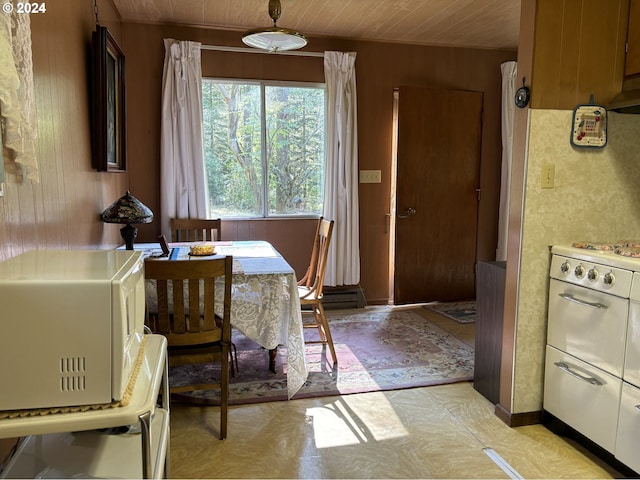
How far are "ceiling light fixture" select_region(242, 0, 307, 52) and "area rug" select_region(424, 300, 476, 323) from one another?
2.60 meters

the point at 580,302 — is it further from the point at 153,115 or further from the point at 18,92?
the point at 153,115

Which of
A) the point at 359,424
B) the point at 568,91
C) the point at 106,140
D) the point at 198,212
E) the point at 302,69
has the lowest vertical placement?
the point at 359,424

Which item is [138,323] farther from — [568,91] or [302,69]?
[302,69]

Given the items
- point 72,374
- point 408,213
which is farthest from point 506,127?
point 72,374

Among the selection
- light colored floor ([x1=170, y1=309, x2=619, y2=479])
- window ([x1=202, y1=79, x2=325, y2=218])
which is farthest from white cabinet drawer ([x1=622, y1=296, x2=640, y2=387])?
window ([x1=202, y1=79, x2=325, y2=218])

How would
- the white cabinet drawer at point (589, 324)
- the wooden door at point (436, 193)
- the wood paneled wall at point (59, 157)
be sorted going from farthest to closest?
the wooden door at point (436, 193) < the white cabinet drawer at point (589, 324) < the wood paneled wall at point (59, 157)

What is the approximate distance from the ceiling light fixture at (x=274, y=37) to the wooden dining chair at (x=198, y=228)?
143 cm

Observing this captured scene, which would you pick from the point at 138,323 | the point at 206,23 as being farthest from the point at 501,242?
the point at 138,323

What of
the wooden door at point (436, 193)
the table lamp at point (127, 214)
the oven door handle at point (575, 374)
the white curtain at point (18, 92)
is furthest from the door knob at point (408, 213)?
the white curtain at point (18, 92)

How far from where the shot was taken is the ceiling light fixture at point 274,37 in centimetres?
243

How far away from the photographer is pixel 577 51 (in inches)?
86.3

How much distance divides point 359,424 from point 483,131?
3.26 meters

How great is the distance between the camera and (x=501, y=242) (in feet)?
15.4

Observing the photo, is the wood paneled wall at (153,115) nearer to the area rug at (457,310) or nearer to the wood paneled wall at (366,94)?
the wood paneled wall at (366,94)
